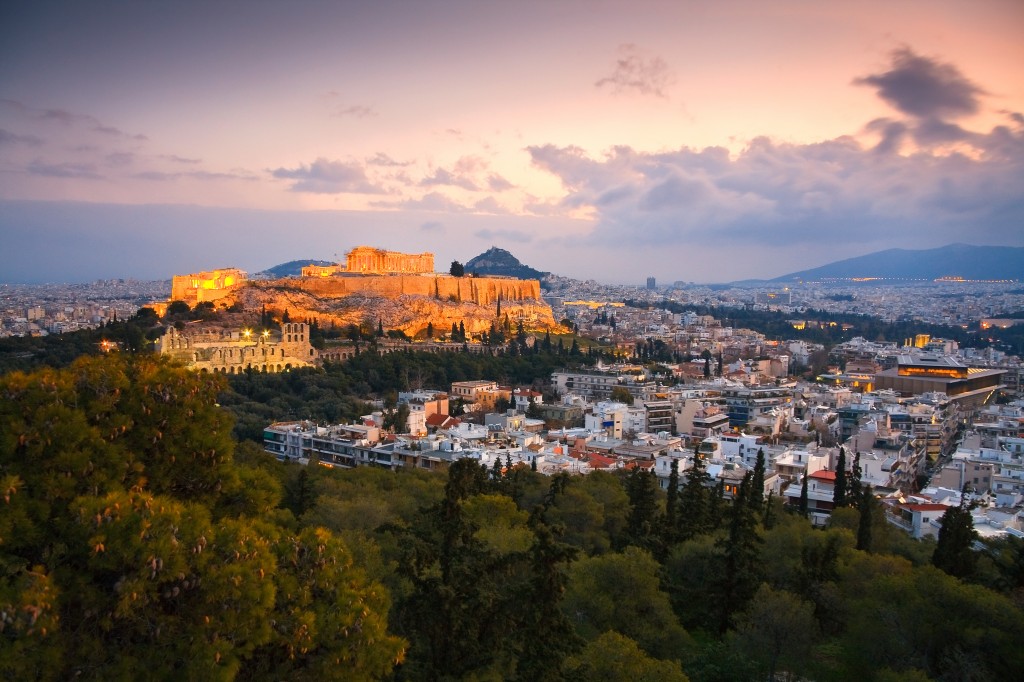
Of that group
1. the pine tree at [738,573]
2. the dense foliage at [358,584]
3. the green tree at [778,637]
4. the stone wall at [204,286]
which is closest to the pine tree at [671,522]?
the dense foliage at [358,584]

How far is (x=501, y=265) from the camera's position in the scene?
14412 centimetres

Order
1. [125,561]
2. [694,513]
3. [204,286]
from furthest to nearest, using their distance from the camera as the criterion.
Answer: [204,286] → [694,513] → [125,561]

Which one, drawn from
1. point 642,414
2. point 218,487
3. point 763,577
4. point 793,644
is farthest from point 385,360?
point 218,487

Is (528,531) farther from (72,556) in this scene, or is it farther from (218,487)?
(72,556)

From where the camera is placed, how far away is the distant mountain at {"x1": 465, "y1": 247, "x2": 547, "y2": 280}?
141625 mm

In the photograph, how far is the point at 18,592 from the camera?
387cm

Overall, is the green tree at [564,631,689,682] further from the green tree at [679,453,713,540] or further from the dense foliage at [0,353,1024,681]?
the green tree at [679,453,713,540]

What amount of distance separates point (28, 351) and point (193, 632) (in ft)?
113

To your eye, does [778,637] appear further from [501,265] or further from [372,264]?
[501,265]

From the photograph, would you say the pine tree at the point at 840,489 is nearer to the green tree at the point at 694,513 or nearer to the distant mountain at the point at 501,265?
the green tree at the point at 694,513

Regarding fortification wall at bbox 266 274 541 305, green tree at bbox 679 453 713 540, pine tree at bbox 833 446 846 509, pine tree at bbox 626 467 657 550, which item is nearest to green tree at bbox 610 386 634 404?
pine tree at bbox 833 446 846 509

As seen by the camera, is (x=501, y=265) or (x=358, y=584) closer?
(x=358, y=584)

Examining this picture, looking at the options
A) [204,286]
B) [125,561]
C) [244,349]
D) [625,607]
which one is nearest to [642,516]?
[625,607]

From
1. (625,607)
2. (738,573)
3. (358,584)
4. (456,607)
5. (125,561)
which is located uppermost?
(125,561)
